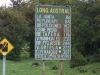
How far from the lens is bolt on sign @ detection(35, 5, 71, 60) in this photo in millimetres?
14469

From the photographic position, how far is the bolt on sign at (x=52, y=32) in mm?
14469

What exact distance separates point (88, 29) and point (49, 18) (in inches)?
531

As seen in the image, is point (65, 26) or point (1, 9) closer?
point (65, 26)

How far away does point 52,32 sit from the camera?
47.8 ft

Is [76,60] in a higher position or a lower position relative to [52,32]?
lower

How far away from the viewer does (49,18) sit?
573 inches

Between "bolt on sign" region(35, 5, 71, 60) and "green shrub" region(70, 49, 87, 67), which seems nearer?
"bolt on sign" region(35, 5, 71, 60)

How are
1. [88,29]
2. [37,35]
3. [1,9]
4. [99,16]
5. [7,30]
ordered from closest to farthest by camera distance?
Result: [37,35], [99,16], [88,29], [7,30], [1,9]

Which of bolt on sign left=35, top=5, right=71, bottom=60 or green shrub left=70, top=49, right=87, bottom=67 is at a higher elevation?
bolt on sign left=35, top=5, right=71, bottom=60

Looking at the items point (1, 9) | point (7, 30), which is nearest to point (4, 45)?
point (7, 30)

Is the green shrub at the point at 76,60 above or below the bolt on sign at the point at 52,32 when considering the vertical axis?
below

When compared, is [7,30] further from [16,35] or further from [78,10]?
[78,10]

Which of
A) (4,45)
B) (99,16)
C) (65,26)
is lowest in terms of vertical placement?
(4,45)

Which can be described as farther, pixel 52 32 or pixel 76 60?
pixel 76 60
